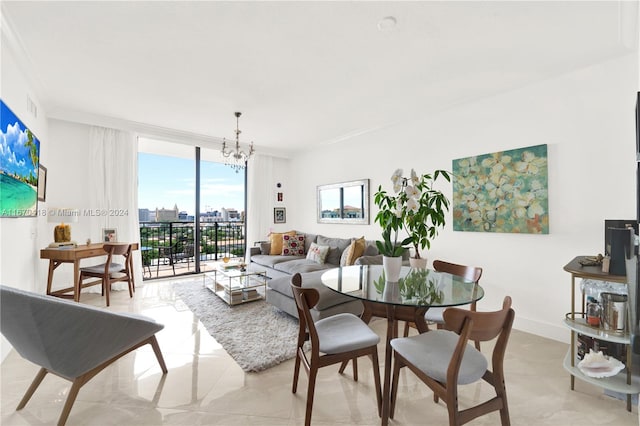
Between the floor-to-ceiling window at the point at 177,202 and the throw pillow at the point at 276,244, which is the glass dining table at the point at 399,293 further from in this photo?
the floor-to-ceiling window at the point at 177,202

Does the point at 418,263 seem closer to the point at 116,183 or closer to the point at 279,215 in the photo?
the point at 279,215

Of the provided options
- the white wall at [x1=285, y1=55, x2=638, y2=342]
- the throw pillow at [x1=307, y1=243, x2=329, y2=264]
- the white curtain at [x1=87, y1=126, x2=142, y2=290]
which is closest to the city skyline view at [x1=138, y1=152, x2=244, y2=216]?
the white curtain at [x1=87, y1=126, x2=142, y2=290]

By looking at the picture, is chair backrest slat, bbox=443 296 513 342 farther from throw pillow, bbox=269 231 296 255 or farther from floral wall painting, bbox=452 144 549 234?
throw pillow, bbox=269 231 296 255

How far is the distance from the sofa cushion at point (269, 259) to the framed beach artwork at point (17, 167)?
2.92 metres

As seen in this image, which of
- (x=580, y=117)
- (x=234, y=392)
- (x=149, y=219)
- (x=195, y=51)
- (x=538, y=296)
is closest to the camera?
(x=234, y=392)

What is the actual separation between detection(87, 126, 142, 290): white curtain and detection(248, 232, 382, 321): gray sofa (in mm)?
2042

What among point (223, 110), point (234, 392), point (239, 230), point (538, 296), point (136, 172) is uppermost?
point (223, 110)

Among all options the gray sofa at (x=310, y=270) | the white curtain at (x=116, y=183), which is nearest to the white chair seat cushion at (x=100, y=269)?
the white curtain at (x=116, y=183)

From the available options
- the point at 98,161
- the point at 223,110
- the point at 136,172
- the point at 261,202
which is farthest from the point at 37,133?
the point at 261,202

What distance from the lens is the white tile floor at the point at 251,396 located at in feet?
5.65

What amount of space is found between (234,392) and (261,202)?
4443mm

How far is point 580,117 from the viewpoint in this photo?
2678mm

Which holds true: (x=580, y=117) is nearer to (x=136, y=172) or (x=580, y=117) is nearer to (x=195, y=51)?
(x=195, y=51)

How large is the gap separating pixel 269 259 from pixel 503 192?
3551mm
